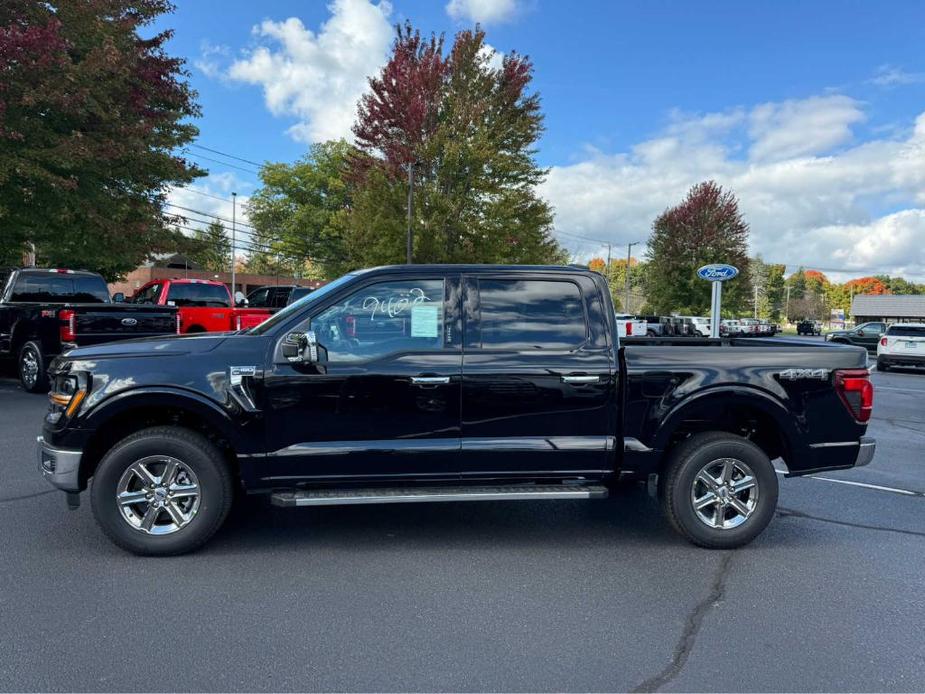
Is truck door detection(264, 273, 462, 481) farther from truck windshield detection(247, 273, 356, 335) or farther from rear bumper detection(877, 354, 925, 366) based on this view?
rear bumper detection(877, 354, 925, 366)

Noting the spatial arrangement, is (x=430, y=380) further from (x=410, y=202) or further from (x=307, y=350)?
(x=410, y=202)

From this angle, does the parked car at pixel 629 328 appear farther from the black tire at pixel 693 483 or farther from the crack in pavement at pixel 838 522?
the crack in pavement at pixel 838 522

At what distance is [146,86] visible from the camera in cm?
1344

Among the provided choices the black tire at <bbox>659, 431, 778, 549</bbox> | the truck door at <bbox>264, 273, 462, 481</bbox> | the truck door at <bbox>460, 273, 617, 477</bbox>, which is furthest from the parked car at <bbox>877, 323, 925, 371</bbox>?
the truck door at <bbox>264, 273, 462, 481</bbox>

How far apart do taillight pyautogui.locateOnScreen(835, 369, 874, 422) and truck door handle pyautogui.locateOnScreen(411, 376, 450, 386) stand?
106 inches

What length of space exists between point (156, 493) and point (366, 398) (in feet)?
4.67

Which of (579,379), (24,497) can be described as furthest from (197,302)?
(579,379)

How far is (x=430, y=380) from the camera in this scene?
13.5 ft

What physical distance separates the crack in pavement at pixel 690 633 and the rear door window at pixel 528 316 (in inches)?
65.9

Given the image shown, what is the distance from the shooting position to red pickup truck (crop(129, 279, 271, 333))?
1437cm

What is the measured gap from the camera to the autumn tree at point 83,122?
422 inches

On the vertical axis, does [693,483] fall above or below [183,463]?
below

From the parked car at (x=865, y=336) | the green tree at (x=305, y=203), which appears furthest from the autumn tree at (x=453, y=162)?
the green tree at (x=305, y=203)

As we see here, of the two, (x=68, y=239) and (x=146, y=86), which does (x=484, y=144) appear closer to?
(x=146, y=86)
